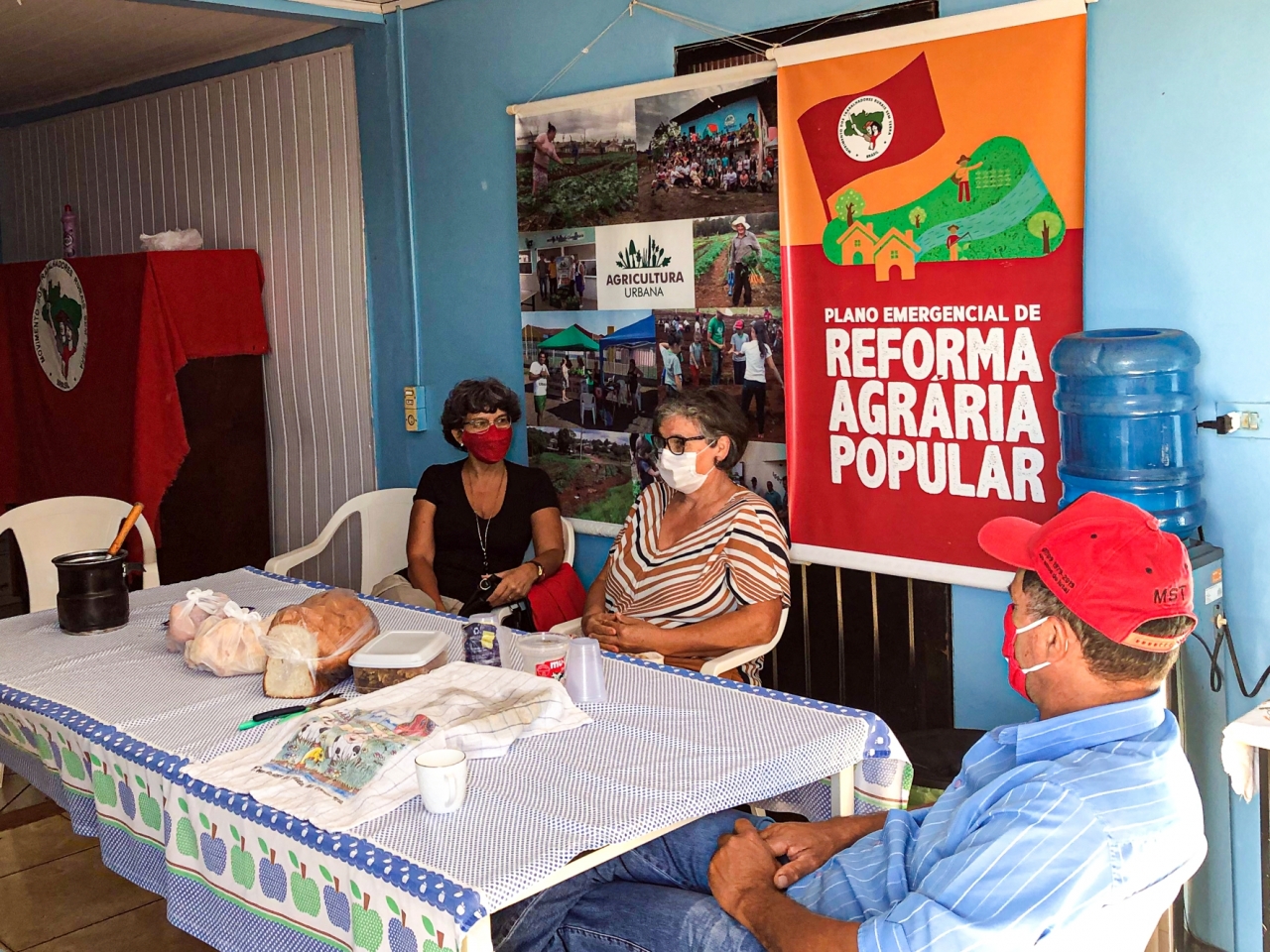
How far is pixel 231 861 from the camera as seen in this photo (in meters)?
1.86

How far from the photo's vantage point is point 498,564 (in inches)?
152

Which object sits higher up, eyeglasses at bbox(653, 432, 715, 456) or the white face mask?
eyeglasses at bbox(653, 432, 715, 456)

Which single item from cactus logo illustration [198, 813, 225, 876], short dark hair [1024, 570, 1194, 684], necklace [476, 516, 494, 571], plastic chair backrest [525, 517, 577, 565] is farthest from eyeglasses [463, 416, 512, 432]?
short dark hair [1024, 570, 1194, 684]

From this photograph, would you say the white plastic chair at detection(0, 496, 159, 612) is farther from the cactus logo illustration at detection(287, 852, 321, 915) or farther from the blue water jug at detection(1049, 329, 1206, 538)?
the blue water jug at detection(1049, 329, 1206, 538)

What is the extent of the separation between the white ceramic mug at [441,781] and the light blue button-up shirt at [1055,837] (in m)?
0.61

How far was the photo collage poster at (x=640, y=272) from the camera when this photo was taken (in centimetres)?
349

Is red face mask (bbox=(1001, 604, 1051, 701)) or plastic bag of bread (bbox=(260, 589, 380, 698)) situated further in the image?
plastic bag of bread (bbox=(260, 589, 380, 698))

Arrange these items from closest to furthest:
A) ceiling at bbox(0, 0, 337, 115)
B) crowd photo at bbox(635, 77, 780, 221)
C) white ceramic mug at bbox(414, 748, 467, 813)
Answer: white ceramic mug at bbox(414, 748, 467, 813), crowd photo at bbox(635, 77, 780, 221), ceiling at bbox(0, 0, 337, 115)

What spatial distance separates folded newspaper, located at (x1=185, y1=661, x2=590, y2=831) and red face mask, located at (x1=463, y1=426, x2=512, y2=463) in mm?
1605

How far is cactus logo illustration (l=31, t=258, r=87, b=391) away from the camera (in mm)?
5277

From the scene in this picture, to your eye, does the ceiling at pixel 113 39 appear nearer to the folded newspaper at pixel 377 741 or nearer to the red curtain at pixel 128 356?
the red curtain at pixel 128 356

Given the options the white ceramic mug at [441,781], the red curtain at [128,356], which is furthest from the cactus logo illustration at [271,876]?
the red curtain at [128,356]

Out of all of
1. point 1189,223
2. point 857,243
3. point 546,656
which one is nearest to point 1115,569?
point 546,656

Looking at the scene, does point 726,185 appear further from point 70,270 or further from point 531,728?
point 70,270
